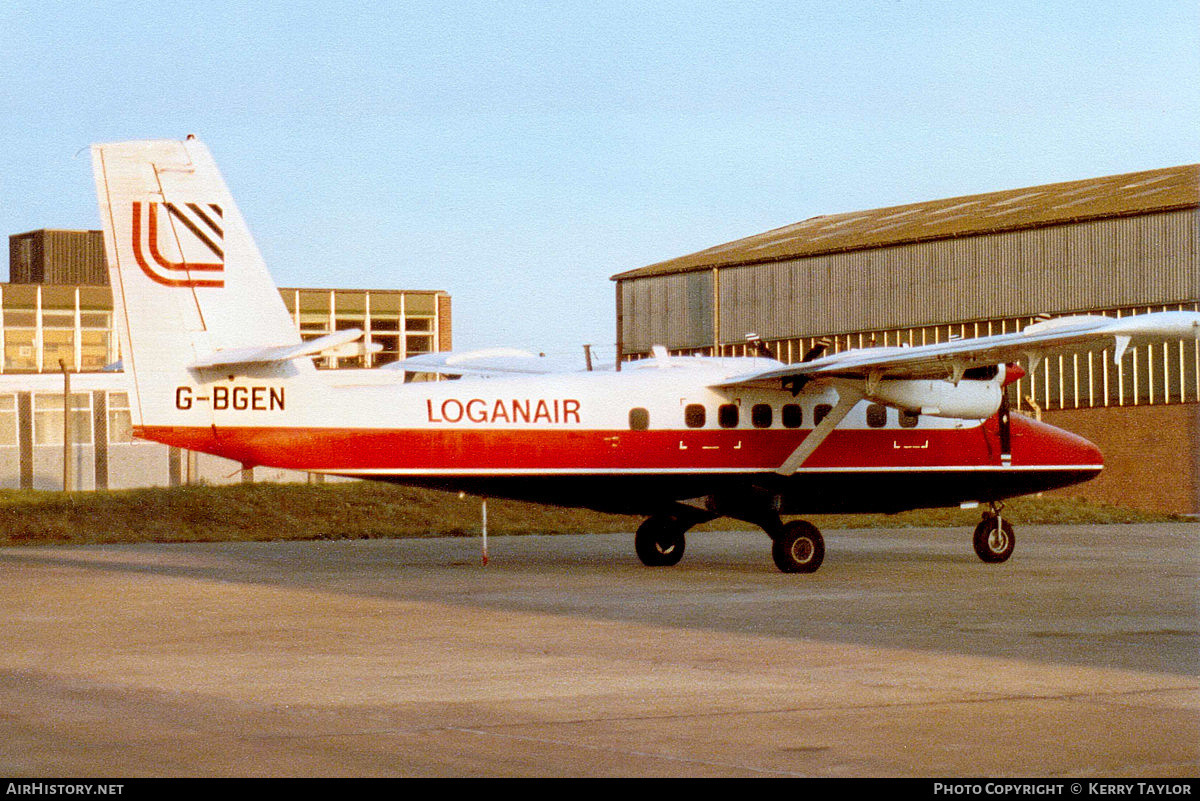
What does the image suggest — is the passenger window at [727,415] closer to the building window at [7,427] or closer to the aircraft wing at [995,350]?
the aircraft wing at [995,350]

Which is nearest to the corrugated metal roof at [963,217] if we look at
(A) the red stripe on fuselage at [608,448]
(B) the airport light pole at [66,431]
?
(B) the airport light pole at [66,431]

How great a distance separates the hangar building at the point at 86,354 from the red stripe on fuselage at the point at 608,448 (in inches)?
983

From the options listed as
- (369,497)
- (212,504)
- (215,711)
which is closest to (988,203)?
(369,497)

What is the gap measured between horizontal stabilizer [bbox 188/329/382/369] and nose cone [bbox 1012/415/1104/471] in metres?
10.9

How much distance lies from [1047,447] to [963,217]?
3225cm

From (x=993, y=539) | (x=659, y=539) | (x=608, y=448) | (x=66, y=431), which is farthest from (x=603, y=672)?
(x=66, y=431)

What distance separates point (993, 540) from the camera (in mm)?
24000

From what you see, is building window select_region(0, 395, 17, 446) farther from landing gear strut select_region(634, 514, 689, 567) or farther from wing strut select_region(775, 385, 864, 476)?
wing strut select_region(775, 385, 864, 476)

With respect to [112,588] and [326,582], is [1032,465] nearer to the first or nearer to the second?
[326,582]

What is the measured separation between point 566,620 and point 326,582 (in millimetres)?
6338

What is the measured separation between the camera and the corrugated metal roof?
49.2 m

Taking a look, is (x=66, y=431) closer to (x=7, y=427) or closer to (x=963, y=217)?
(x=7, y=427)

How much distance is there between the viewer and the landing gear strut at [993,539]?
24.0 m

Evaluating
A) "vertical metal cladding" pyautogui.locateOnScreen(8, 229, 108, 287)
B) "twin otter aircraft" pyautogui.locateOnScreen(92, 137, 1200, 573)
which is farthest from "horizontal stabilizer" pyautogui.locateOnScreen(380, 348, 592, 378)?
"vertical metal cladding" pyautogui.locateOnScreen(8, 229, 108, 287)
